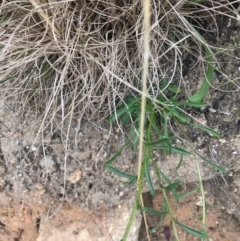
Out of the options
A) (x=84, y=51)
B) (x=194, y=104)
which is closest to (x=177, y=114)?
(x=194, y=104)

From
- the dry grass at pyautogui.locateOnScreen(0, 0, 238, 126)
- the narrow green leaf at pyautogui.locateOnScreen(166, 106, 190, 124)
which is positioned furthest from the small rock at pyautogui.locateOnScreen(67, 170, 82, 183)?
the narrow green leaf at pyautogui.locateOnScreen(166, 106, 190, 124)

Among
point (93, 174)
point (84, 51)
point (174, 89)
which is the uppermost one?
point (84, 51)

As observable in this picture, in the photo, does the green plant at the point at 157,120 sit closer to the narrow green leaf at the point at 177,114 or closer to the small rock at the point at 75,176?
the narrow green leaf at the point at 177,114

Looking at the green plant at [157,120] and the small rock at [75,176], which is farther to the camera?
the small rock at [75,176]

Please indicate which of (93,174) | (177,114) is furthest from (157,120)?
(93,174)

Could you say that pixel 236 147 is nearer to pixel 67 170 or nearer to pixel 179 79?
pixel 179 79

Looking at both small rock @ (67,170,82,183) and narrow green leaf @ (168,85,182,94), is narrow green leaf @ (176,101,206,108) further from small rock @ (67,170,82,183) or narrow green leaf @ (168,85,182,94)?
small rock @ (67,170,82,183)

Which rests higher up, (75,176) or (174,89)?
(174,89)

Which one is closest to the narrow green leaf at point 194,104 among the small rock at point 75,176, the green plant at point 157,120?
the green plant at point 157,120

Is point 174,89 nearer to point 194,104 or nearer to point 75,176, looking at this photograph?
point 194,104
